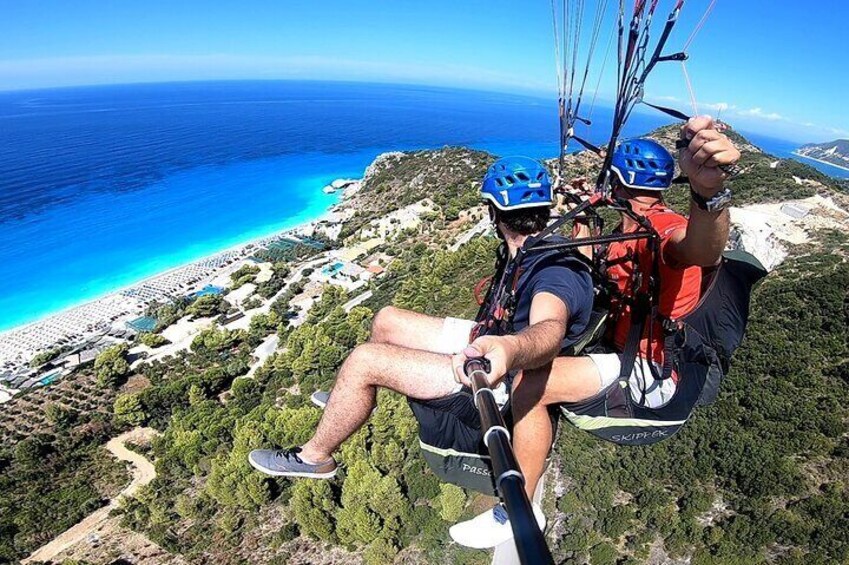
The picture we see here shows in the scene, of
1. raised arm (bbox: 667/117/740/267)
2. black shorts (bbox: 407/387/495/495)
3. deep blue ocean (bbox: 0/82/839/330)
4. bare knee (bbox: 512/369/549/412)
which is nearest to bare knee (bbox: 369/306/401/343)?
black shorts (bbox: 407/387/495/495)

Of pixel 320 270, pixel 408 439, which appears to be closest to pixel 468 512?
pixel 408 439

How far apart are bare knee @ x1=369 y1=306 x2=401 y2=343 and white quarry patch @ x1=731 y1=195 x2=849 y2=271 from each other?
30835 millimetres

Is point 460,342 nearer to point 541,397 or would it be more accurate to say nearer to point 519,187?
point 541,397

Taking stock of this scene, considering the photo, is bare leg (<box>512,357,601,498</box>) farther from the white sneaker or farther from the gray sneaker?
the gray sneaker

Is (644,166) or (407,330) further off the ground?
(644,166)

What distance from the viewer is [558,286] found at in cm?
334

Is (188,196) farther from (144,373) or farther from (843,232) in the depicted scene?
(843,232)

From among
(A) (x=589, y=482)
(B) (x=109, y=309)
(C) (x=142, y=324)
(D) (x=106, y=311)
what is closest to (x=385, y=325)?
(A) (x=589, y=482)

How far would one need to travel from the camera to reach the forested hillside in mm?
19719

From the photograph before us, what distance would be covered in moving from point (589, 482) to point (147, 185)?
10446cm

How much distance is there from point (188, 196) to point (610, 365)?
102725 millimetres

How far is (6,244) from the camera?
68.9 meters

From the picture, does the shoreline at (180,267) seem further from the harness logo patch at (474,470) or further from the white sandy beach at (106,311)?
the harness logo patch at (474,470)

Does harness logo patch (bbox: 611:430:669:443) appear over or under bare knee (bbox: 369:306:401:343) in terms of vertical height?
under
